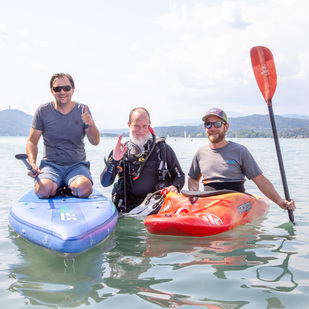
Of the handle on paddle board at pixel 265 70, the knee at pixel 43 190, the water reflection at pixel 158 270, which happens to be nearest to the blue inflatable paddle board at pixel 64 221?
the knee at pixel 43 190

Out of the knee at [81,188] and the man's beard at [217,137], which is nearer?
the knee at [81,188]

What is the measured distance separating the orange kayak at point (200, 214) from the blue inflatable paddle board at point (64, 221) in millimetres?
609

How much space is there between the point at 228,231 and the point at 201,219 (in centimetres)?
61

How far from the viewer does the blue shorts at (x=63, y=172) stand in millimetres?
5129

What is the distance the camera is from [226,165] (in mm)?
5129

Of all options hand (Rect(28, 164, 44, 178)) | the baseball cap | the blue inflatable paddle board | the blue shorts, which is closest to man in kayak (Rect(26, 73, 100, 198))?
the blue shorts

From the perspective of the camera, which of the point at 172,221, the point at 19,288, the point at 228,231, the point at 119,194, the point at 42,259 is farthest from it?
the point at 119,194

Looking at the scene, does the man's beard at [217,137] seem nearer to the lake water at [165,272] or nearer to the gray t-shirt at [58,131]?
the lake water at [165,272]

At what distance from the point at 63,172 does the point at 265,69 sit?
10.9 feet

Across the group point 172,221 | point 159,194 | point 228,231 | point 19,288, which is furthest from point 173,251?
point 19,288

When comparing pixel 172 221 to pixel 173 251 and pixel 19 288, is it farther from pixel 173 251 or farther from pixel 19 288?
pixel 19 288

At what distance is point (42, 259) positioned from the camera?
13.3 ft

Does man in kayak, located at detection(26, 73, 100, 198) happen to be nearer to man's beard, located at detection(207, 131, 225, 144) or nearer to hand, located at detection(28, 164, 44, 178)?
hand, located at detection(28, 164, 44, 178)

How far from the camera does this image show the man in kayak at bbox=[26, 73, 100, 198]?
523 cm
